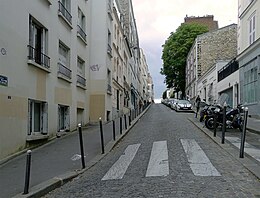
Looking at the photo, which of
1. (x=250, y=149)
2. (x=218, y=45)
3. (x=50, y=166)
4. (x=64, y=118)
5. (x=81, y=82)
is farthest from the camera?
(x=218, y=45)

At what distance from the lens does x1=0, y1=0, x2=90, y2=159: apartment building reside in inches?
433

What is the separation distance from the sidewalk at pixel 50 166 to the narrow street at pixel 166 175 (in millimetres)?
262

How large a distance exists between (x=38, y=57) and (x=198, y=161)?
7.13 meters

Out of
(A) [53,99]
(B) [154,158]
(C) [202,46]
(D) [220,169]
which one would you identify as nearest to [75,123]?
(A) [53,99]

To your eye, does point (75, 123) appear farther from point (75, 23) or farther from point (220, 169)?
point (220, 169)

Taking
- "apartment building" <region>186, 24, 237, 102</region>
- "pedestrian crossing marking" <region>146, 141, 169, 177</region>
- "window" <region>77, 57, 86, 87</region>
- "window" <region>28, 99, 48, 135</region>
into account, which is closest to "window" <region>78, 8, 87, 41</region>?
"window" <region>77, 57, 86, 87</region>

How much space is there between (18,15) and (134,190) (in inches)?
280

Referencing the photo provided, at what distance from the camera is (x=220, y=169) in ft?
29.4

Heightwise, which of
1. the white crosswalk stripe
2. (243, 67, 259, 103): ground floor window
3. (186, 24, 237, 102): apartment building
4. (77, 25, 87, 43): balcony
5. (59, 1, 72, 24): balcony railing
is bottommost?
the white crosswalk stripe

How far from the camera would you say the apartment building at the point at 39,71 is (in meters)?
11.0

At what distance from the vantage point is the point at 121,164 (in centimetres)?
1016

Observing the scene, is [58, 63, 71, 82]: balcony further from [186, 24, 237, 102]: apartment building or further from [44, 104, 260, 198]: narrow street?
[186, 24, 237, 102]: apartment building

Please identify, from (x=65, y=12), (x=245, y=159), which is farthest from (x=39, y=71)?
(x=245, y=159)

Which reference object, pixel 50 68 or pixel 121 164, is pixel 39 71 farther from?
pixel 121 164
